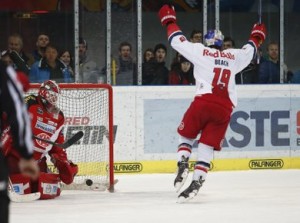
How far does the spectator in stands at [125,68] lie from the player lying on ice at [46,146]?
7.56 ft

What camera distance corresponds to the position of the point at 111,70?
33.3ft

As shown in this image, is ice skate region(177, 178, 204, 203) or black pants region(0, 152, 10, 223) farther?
ice skate region(177, 178, 204, 203)

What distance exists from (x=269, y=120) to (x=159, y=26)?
1.43 m

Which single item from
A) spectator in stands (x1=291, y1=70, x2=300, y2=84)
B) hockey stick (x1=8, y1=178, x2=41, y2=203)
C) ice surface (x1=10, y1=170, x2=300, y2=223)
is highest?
spectator in stands (x1=291, y1=70, x2=300, y2=84)

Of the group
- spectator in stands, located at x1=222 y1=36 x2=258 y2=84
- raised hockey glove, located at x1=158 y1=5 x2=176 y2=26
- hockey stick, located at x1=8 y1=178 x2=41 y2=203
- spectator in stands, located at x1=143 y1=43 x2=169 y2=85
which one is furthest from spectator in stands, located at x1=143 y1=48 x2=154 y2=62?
hockey stick, located at x1=8 y1=178 x2=41 y2=203

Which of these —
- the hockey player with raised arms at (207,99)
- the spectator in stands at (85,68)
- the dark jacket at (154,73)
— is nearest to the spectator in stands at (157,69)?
the dark jacket at (154,73)

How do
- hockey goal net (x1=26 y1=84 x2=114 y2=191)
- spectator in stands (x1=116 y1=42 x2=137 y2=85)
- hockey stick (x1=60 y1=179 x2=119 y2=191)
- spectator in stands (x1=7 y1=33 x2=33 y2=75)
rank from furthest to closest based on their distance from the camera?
spectator in stands (x1=116 y1=42 x2=137 y2=85)
spectator in stands (x1=7 y1=33 x2=33 y2=75)
hockey goal net (x1=26 y1=84 x2=114 y2=191)
hockey stick (x1=60 y1=179 x2=119 y2=191)

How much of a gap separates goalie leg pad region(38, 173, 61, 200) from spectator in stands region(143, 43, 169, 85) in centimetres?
258

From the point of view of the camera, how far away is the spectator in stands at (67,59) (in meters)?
9.98

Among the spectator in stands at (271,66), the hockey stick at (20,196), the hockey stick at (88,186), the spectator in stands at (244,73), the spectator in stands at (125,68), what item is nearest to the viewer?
the hockey stick at (20,196)

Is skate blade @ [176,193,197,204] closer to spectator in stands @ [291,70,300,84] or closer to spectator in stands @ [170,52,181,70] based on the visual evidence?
spectator in stands @ [170,52,181,70]

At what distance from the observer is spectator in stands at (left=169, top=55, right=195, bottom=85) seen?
1029cm

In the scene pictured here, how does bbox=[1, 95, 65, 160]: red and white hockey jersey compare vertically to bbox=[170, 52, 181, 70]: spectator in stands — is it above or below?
below

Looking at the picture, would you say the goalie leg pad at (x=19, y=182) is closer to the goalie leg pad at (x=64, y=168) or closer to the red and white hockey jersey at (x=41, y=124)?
the red and white hockey jersey at (x=41, y=124)
